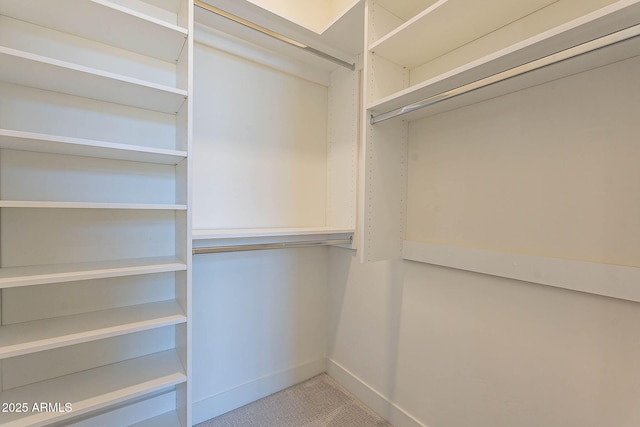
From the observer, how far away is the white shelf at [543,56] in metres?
0.75

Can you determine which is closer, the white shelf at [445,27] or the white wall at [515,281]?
the white wall at [515,281]

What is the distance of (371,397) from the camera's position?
72.5 inches

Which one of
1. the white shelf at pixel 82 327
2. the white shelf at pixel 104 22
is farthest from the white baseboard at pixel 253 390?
the white shelf at pixel 104 22

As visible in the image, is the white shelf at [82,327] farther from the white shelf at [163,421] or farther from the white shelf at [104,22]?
the white shelf at [104,22]

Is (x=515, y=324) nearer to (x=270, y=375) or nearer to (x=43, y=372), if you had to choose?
(x=270, y=375)

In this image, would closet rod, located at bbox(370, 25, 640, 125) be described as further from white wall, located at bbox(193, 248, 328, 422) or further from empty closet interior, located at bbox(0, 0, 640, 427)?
white wall, located at bbox(193, 248, 328, 422)

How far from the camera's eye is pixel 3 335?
1072 mm

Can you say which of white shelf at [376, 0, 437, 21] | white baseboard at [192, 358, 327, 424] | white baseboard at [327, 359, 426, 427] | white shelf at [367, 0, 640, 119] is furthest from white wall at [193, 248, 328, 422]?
white shelf at [376, 0, 437, 21]

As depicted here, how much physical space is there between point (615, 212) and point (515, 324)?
0.57 metres

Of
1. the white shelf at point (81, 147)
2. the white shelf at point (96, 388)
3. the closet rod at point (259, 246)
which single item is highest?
the white shelf at point (81, 147)

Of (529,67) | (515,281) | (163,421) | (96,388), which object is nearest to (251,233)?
(96,388)

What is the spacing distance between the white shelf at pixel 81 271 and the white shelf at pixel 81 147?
1.60 ft

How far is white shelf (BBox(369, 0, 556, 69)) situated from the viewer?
42.9 inches

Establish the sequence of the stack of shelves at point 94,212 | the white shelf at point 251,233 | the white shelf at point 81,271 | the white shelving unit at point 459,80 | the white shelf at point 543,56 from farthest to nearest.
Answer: the white shelf at point 251,233 < the stack of shelves at point 94,212 < the white shelf at point 81,271 < the white shelving unit at point 459,80 < the white shelf at point 543,56
